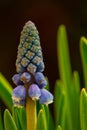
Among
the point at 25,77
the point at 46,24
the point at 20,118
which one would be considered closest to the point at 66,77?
the point at 20,118

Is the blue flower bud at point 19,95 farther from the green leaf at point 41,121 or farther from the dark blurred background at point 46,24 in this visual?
the dark blurred background at point 46,24

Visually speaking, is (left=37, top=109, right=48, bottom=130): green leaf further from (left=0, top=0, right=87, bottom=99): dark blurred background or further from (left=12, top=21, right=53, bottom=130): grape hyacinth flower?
(left=0, top=0, right=87, bottom=99): dark blurred background

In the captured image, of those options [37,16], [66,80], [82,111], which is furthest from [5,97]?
[37,16]

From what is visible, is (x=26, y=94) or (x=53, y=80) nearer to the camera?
(x=26, y=94)

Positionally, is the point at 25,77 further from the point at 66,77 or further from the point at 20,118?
the point at 66,77

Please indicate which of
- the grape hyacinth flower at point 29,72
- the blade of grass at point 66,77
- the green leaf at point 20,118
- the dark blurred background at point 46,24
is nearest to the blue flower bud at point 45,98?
the grape hyacinth flower at point 29,72

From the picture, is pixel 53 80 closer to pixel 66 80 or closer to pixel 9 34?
pixel 9 34

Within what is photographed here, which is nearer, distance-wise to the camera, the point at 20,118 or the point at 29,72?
the point at 29,72
